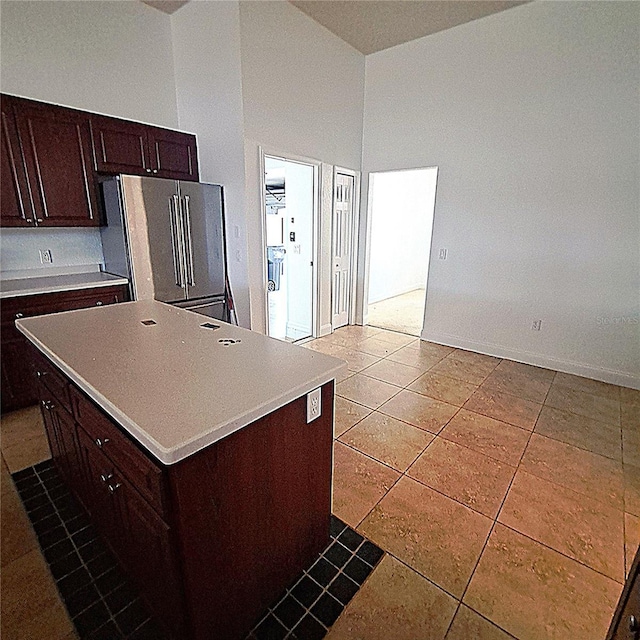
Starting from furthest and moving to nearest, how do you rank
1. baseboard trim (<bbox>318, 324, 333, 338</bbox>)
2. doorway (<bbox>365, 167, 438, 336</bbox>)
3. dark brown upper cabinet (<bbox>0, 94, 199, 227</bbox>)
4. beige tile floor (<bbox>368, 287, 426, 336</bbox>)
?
1. doorway (<bbox>365, 167, 438, 336</bbox>)
2. beige tile floor (<bbox>368, 287, 426, 336</bbox>)
3. baseboard trim (<bbox>318, 324, 333, 338</bbox>)
4. dark brown upper cabinet (<bbox>0, 94, 199, 227</bbox>)

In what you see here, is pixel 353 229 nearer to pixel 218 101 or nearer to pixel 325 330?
pixel 325 330

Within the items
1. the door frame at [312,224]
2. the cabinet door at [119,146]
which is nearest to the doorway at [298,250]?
the door frame at [312,224]

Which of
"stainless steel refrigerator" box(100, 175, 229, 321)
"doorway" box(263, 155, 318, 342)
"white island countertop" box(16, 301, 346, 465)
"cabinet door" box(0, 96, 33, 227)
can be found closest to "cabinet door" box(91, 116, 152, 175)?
"stainless steel refrigerator" box(100, 175, 229, 321)

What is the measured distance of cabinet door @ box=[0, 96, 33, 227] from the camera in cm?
260

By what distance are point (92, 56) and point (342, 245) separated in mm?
3088

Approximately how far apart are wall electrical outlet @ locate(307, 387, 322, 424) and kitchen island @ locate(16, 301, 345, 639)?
0.08 feet

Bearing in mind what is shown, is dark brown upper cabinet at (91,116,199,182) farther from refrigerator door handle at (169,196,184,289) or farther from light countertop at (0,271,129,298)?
light countertop at (0,271,129,298)

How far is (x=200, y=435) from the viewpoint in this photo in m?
0.90

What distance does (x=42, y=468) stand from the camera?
2.13 meters

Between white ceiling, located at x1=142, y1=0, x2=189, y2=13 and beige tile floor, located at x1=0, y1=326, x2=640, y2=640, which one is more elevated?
white ceiling, located at x1=142, y1=0, x2=189, y2=13

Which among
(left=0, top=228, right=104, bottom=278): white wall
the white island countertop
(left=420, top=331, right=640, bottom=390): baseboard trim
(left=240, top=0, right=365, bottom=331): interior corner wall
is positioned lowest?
(left=420, top=331, right=640, bottom=390): baseboard trim

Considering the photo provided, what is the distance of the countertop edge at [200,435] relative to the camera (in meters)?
0.86

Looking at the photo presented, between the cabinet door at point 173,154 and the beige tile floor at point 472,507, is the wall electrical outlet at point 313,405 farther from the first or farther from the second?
the cabinet door at point 173,154

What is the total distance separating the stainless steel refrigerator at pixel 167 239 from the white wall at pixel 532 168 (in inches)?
97.3
